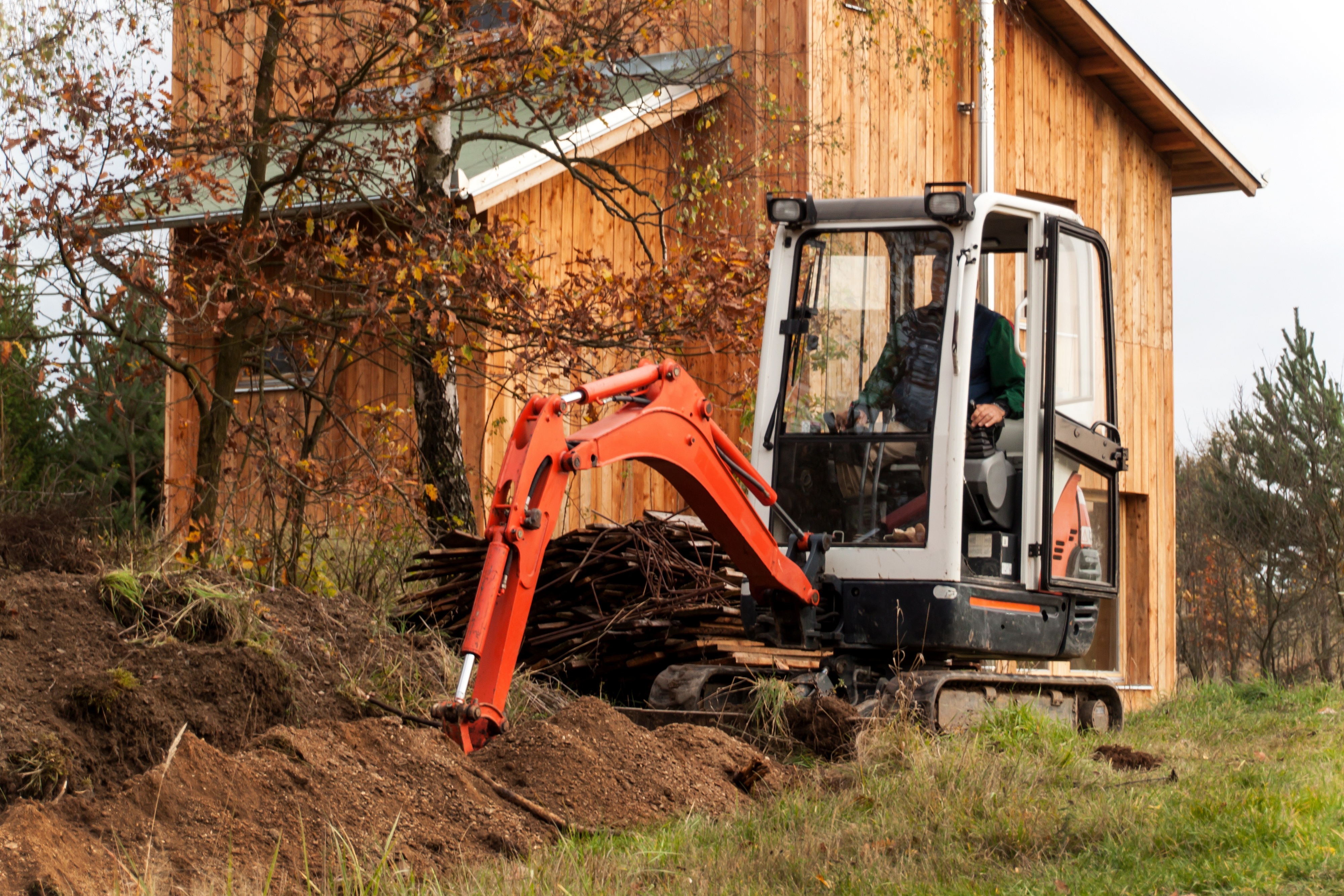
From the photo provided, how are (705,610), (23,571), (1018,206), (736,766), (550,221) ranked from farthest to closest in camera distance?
(550,221), (705,610), (1018,206), (23,571), (736,766)

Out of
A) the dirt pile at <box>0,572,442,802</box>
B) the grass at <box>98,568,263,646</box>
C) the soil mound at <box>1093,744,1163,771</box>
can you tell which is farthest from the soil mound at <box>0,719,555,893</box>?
the soil mound at <box>1093,744,1163,771</box>

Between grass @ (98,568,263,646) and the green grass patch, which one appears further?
grass @ (98,568,263,646)

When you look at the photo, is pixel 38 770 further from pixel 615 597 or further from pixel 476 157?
pixel 476 157

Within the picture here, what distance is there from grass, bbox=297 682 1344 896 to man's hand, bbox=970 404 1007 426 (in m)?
1.88

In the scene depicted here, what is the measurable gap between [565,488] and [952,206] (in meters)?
2.82

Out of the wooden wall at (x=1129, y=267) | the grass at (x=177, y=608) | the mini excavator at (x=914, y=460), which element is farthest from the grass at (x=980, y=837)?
the wooden wall at (x=1129, y=267)

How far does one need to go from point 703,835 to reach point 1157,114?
14604mm

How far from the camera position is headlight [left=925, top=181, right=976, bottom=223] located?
7.40 metres

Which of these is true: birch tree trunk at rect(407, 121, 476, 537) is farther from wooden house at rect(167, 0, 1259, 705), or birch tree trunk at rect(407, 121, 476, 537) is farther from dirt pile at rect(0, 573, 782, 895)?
dirt pile at rect(0, 573, 782, 895)

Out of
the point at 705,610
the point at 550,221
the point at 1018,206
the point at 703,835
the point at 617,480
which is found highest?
the point at 550,221

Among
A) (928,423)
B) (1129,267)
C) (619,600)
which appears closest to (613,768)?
(928,423)

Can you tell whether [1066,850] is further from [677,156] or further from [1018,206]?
[677,156]

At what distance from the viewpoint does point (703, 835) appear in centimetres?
493

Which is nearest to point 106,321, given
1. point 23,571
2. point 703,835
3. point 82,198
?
point 82,198
